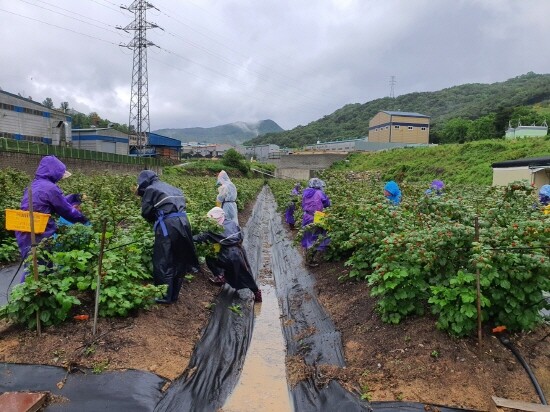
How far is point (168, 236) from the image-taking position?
189 inches

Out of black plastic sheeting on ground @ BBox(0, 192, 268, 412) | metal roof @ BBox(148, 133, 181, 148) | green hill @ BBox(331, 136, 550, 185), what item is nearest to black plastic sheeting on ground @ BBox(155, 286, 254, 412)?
black plastic sheeting on ground @ BBox(0, 192, 268, 412)

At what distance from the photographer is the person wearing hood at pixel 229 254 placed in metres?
5.83

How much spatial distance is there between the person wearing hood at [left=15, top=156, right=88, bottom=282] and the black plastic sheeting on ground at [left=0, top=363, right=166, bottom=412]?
5.17ft

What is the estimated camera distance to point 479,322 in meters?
3.33

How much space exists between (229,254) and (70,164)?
23.7m

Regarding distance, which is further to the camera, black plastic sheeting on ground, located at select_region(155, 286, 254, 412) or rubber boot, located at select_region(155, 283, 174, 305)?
rubber boot, located at select_region(155, 283, 174, 305)

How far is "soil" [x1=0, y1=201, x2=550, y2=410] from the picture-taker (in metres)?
3.19

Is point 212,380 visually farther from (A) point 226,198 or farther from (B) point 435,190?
(A) point 226,198

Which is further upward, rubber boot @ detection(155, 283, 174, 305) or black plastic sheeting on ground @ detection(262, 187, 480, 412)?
rubber boot @ detection(155, 283, 174, 305)

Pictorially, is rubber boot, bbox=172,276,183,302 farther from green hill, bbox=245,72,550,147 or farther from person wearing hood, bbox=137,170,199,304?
green hill, bbox=245,72,550,147

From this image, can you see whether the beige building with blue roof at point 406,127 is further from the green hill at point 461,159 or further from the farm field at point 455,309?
the farm field at point 455,309

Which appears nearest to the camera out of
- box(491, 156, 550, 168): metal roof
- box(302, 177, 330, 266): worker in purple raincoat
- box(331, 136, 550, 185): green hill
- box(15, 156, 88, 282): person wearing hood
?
box(15, 156, 88, 282): person wearing hood

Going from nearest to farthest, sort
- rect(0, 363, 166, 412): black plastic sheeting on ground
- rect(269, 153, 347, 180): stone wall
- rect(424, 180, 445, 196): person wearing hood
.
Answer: rect(0, 363, 166, 412): black plastic sheeting on ground → rect(424, 180, 445, 196): person wearing hood → rect(269, 153, 347, 180): stone wall

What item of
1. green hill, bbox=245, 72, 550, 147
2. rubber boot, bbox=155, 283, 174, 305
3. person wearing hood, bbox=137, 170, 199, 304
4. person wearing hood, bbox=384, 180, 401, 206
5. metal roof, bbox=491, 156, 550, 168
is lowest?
rubber boot, bbox=155, 283, 174, 305
